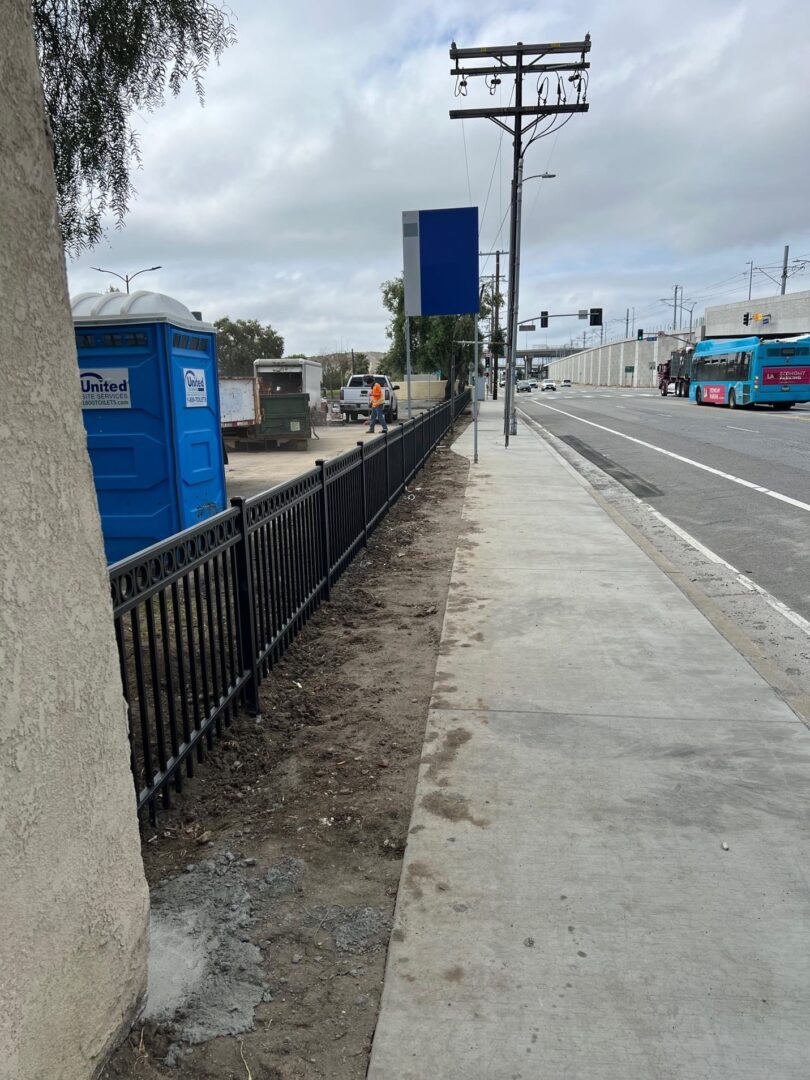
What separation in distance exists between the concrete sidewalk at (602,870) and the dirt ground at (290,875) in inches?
4.9

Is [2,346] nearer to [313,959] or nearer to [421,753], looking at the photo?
[313,959]

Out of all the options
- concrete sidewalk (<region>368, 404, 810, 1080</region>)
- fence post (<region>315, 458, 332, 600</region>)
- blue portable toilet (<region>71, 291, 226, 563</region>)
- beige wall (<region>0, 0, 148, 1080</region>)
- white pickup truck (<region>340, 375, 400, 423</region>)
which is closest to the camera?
beige wall (<region>0, 0, 148, 1080</region>)

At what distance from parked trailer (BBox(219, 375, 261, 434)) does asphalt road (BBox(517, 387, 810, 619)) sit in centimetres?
872

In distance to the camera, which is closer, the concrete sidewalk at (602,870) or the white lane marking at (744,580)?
the concrete sidewalk at (602,870)

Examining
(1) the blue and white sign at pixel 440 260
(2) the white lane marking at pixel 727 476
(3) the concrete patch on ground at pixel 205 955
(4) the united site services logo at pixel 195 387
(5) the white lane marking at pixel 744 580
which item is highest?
(1) the blue and white sign at pixel 440 260

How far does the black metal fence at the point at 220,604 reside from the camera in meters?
3.20

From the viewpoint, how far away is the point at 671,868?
3029 mm

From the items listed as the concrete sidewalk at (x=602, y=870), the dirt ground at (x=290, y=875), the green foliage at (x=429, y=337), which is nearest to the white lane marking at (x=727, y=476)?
the concrete sidewalk at (x=602, y=870)

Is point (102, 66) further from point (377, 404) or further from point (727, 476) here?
point (377, 404)

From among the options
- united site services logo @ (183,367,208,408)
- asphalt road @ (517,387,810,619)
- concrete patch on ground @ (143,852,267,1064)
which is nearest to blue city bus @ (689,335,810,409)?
asphalt road @ (517,387,810,619)

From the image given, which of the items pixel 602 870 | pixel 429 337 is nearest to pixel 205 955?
pixel 602 870

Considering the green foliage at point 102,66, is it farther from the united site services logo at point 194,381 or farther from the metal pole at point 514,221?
the metal pole at point 514,221

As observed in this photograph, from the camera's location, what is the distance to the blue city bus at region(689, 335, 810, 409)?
3394cm

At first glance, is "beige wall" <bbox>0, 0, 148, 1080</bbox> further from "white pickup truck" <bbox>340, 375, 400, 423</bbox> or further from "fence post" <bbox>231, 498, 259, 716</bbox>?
"white pickup truck" <bbox>340, 375, 400, 423</bbox>
